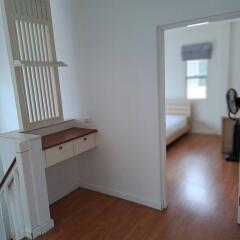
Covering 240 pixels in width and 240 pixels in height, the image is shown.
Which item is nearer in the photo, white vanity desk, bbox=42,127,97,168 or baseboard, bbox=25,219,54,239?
baseboard, bbox=25,219,54,239

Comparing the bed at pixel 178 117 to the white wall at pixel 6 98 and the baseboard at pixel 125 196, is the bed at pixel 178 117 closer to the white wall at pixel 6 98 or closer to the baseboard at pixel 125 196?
the baseboard at pixel 125 196

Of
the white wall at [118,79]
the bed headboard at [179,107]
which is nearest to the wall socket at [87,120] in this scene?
the white wall at [118,79]

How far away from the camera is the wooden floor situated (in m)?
2.33

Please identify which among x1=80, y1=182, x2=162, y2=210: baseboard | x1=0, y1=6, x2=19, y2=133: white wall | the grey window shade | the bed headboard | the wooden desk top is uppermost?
the grey window shade

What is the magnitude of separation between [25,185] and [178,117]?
419cm

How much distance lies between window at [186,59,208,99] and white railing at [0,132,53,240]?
459cm

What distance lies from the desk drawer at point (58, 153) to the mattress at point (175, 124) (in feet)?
8.20

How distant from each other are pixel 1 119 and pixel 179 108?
4.14 metres

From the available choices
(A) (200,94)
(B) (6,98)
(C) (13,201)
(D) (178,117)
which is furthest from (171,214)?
(A) (200,94)

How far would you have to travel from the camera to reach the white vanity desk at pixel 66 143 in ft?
8.30

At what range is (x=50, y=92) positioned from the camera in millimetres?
3006

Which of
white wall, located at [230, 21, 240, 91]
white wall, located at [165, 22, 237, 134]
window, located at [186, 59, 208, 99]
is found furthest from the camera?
window, located at [186, 59, 208, 99]

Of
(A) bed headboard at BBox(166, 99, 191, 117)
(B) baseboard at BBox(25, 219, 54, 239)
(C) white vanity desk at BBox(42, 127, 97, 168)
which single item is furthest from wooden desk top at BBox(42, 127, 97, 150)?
(A) bed headboard at BBox(166, 99, 191, 117)

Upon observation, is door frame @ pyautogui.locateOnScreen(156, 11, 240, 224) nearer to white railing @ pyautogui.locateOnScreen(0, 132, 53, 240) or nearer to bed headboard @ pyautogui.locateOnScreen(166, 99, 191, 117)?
white railing @ pyautogui.locateOnScreen(0, 132, 53, 240)
